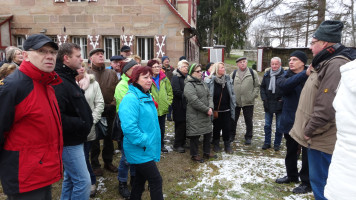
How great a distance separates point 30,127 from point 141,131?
1170 mm

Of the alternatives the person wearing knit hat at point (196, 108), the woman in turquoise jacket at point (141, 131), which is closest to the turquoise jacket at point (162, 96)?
the person wearing knit hat at point (196, 108)

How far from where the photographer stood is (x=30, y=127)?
5.70 feet

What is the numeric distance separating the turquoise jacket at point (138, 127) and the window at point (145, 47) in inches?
345

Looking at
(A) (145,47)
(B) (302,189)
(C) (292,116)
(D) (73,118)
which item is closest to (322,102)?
(C) (292,116)

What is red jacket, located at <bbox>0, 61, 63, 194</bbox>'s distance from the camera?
1660 millimetres

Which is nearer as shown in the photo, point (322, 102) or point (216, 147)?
point (322, 102)

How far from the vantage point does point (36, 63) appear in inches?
72.2

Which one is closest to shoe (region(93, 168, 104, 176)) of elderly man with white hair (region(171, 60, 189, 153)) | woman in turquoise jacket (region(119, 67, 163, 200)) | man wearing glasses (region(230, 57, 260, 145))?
woman in turquoise jacket (region(119, 67, 163, 200))

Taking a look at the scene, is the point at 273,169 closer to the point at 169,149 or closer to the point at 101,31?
the point at 169,149

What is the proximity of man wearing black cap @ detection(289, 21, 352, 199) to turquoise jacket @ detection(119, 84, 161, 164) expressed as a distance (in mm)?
1671

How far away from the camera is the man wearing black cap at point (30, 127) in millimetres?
1675

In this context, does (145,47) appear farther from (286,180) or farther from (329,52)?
(329,52)

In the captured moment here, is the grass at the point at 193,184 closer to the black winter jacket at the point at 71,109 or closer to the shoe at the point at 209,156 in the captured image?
the shoe at the point at 209,156

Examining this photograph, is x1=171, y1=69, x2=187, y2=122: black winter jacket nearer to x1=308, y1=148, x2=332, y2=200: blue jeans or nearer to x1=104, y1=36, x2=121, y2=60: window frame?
x1=308, y1=148, x2=332, y2=200: blue jeans
